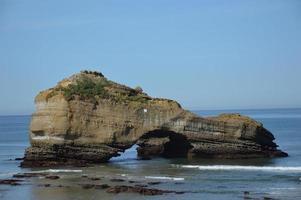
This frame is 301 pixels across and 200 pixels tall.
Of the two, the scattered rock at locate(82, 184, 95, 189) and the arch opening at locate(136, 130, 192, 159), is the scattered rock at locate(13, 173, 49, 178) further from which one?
the arch opening at locate(136, 130, 192, 159)

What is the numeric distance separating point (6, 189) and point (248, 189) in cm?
1405

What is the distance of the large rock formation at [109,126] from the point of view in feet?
150

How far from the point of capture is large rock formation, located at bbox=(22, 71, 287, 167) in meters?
45.7

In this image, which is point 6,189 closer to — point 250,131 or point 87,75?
point 87,75

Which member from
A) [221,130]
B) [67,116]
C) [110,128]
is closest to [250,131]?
[221,130]

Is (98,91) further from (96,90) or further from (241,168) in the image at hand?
(241,168)

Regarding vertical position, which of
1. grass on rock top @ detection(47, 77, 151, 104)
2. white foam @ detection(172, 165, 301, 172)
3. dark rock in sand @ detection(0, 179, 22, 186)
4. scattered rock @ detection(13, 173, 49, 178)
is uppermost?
grass on rock top @ detection(47, 77, 151, 104)

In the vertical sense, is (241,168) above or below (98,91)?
below

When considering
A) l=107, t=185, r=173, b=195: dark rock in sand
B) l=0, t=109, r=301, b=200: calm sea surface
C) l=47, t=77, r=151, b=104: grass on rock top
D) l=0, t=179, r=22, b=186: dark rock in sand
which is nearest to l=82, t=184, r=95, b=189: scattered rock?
l=0, t=109, r=301, b=200: calm sea surface

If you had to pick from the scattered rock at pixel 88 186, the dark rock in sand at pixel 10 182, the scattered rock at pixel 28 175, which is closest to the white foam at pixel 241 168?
the scattered rock at pixel 28 175

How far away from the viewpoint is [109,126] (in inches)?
1827

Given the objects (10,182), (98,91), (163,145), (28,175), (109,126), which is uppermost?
(98,91)

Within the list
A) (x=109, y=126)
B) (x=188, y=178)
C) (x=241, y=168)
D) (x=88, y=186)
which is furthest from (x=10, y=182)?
(x=241, y=168)

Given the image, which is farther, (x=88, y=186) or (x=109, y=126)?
(x=109, y=126)
